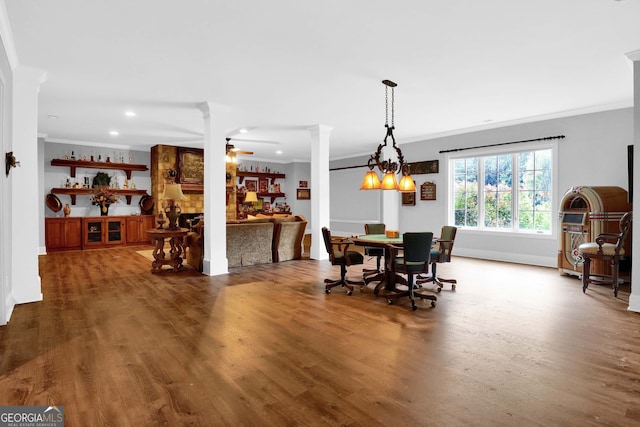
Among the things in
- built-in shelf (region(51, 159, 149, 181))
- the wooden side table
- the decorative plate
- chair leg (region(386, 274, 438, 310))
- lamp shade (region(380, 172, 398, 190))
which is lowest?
chair leg (region(386, 274, 438, 310))

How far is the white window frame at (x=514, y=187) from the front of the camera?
646 centimetres

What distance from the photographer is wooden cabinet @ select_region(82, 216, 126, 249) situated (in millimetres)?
8688

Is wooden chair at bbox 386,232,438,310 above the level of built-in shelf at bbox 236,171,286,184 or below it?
below

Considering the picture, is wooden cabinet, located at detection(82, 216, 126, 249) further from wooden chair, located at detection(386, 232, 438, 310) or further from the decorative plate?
wooden chair, located at detection(386, 232, 438, 310)

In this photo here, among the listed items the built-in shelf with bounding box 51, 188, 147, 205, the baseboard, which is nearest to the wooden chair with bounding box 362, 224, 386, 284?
the baseboard

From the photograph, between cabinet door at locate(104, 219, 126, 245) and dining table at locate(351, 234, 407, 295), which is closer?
dining table at locate(351, 234, 407, 295)

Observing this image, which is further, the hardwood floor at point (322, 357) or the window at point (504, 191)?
the window at point (504, 191)

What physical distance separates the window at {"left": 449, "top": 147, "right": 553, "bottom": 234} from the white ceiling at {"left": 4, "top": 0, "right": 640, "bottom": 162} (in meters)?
0.87

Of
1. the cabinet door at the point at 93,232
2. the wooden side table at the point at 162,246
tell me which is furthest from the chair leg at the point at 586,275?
the cabinet door at the point at 93,232

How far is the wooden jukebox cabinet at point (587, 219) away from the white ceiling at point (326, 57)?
1.47 metres

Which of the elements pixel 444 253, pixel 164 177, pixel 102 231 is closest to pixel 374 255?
pixel 444 253

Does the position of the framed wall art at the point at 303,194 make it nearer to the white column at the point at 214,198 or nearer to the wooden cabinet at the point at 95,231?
the wooden cabinet at the point at 95,231
